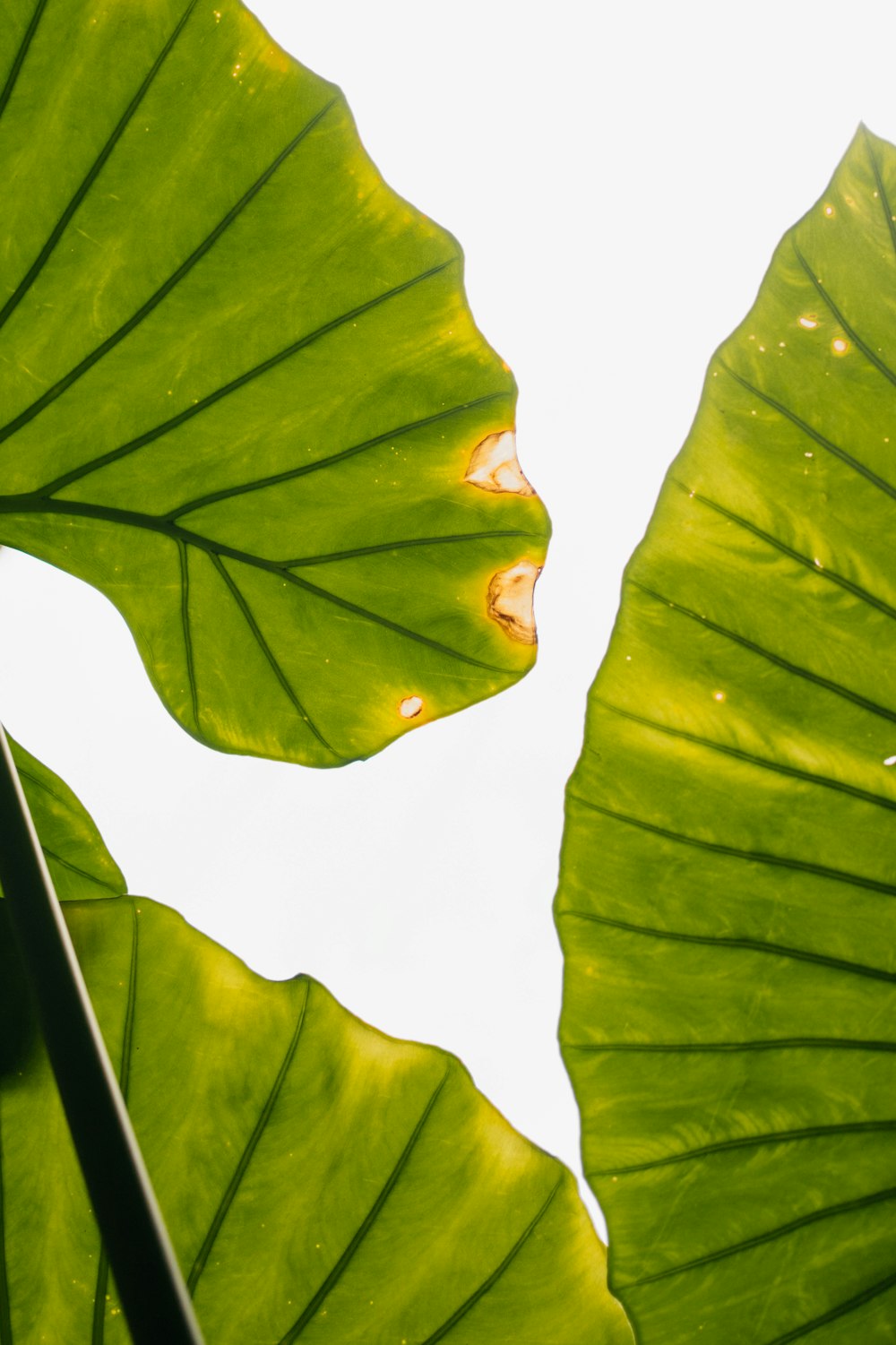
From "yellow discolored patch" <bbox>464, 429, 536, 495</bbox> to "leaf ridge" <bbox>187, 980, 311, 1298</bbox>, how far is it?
579 mm

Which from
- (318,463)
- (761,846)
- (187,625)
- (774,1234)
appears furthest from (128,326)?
(774,1234)

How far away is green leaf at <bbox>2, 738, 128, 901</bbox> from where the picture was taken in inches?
53.3

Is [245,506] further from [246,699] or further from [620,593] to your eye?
[620,593]

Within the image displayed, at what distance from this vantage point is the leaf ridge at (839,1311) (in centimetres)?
80

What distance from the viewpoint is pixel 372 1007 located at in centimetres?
245

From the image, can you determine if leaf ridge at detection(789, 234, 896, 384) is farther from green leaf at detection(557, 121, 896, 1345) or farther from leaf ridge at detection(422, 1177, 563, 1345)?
leaf ridge at detection(422, 1177, 563, 1345)

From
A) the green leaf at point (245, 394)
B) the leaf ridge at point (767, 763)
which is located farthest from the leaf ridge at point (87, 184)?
the leaf ridge at point (767, 763)

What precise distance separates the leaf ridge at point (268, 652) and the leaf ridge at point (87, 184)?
35 cm

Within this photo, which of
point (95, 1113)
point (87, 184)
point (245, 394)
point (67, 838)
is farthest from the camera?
point (67, 838)

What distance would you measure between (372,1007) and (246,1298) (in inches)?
65.0

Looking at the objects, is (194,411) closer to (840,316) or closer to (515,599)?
(515,599)

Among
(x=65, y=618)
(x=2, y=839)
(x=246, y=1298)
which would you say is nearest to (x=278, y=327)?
(x=2, y=839)

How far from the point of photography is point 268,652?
1.21 m

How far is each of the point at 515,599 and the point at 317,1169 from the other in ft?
2.10
